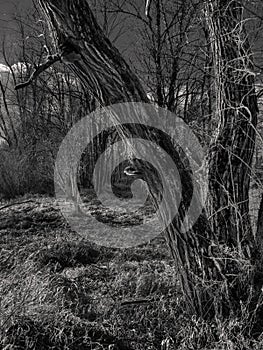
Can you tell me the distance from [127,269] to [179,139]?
1983mm

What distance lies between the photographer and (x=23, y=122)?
16.0 m

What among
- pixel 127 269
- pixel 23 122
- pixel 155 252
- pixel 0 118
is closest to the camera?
pixel 127 269

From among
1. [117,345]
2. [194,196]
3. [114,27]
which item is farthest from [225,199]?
[114,27]

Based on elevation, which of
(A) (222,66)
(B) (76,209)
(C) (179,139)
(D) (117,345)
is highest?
(A) (222,66)

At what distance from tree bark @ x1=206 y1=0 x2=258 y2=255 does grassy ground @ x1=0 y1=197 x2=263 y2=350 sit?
798 mm

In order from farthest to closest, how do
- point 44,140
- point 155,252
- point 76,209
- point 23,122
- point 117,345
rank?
point 23,122 < point 44,140 < point 76,209 < point 155,252 < point 117,345

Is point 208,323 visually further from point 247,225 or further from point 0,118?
point 0,118

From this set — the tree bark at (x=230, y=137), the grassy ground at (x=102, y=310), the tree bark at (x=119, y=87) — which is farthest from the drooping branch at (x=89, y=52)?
the grassy ground at (x=102, y=310)

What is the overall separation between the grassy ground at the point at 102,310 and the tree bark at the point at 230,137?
80 cm

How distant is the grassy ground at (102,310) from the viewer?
11.4 feet

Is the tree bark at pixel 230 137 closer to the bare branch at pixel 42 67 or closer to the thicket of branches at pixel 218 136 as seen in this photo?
the thicket of branches at pixel 218 136

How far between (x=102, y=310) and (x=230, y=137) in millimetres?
2041

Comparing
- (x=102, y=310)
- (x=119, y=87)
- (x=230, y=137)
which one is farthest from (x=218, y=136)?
(x=102, y=310)

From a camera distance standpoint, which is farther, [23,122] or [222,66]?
[23,122]
